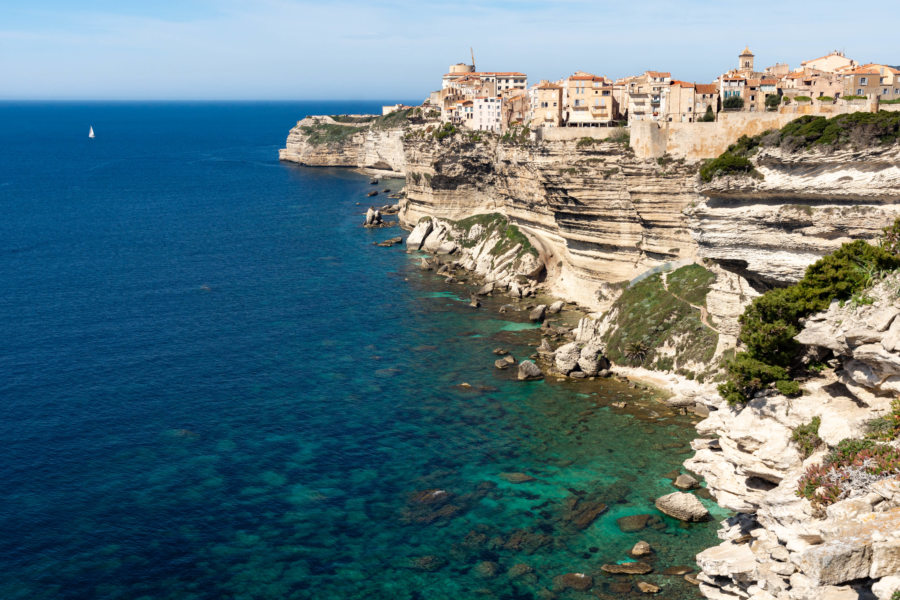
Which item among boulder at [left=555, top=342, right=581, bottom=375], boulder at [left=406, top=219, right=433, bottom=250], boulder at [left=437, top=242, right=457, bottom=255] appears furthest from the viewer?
boulder at [left=406, top=219, right=433, bottom=250]

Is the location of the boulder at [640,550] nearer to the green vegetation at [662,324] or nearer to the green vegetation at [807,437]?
the green vegetation at [807,437]

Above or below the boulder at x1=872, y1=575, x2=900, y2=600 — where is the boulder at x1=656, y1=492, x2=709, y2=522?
below

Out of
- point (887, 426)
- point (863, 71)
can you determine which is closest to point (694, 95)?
point (863, 71)

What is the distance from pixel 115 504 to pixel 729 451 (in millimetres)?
35764

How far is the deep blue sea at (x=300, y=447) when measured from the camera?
1629 inches

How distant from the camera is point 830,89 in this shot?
9612 cm

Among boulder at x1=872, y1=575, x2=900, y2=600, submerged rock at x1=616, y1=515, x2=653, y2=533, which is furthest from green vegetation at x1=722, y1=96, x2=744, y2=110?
boulder at x1=872, y1=575, x2=900, y2=600

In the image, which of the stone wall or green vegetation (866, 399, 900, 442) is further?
the stone wall

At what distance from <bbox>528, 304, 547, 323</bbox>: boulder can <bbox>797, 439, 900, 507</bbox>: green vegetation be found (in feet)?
174

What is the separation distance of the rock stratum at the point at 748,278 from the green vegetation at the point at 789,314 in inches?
44.9

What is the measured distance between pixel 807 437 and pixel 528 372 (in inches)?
1472

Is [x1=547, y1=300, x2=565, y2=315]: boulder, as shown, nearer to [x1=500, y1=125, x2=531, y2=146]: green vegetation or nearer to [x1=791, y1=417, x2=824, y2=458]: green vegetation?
[x1=500, y1=125, x2=531, y2=146]: green vegetation

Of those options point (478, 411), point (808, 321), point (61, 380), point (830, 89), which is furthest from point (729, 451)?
point (830, 89)

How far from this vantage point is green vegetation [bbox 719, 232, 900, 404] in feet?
105
